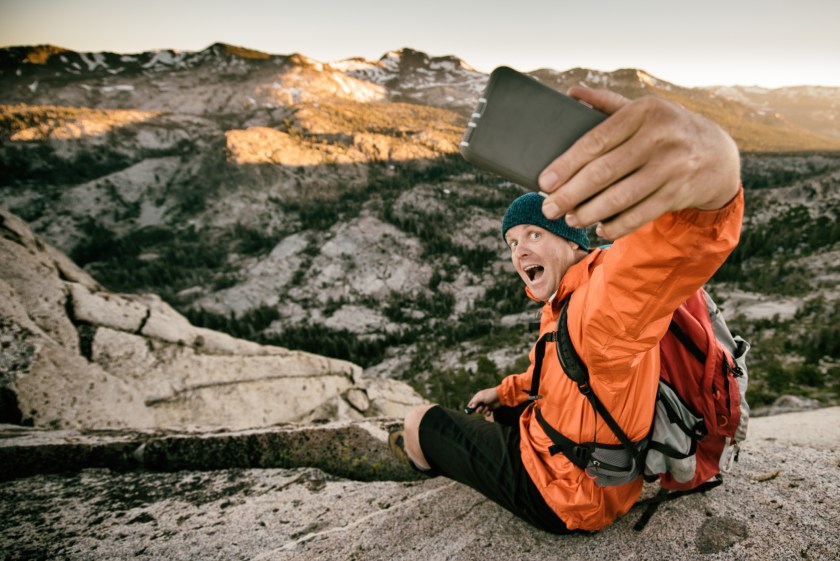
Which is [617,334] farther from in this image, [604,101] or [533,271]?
[533,271]

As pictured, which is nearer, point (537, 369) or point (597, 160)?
point (597, 160)

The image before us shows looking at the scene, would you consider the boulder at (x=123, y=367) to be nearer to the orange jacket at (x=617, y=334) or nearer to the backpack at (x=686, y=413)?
the orange jacket at (x=617, y=334)

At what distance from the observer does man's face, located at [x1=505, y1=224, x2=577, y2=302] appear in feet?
8.26

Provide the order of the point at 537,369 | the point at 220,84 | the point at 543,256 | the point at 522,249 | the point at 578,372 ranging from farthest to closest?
the point at 220,84 → the point at 522,249 → the point at 543,256 → the point at 537,369 → the point at 578,372

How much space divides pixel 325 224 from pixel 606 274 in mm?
45789

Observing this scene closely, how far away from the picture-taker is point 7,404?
409 centimetres

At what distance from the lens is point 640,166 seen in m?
0.90

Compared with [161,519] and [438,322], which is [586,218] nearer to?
[161,519]

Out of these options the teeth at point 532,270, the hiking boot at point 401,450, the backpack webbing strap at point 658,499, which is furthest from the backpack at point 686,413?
the hiking boot at point 401,450

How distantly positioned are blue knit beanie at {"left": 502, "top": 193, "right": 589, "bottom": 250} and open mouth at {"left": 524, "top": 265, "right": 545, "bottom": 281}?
12.3 inches

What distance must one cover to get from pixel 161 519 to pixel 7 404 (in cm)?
310

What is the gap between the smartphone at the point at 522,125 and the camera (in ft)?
3.04

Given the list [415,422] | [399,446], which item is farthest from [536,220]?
[399,446]

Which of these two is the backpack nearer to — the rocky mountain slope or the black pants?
the black pants
